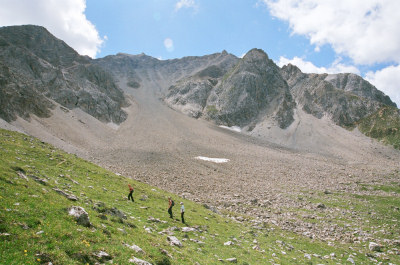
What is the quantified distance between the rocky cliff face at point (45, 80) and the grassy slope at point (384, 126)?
133 metres

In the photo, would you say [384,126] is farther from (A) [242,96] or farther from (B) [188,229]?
(B) [188,229]

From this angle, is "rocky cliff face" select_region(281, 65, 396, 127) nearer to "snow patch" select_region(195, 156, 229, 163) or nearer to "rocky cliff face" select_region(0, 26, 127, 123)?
"snow patch" select_region(195, 156, 229, 163)

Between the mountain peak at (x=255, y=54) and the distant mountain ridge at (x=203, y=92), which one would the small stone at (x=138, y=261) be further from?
A: the mountain peak at (x=255, y=54)

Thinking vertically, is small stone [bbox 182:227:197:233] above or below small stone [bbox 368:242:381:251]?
below

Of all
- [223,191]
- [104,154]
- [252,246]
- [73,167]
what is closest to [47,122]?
[104,154]

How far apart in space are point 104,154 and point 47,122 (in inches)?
1133

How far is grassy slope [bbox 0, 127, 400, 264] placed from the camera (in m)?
9.57

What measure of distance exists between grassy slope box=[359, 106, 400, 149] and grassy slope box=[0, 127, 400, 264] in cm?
12254

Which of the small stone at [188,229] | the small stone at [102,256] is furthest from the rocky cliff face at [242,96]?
the small stone at [102,256]

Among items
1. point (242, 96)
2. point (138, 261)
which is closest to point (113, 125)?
point (242, 96)

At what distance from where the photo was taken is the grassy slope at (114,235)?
9570 millimetres

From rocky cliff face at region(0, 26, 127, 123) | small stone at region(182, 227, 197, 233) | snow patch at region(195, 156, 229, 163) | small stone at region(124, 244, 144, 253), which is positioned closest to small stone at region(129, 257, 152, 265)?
small stone at region(124, 244, 144, 253)

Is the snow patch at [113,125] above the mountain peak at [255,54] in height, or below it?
below

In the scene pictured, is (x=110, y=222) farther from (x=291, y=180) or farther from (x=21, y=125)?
(x=21, y=125)
